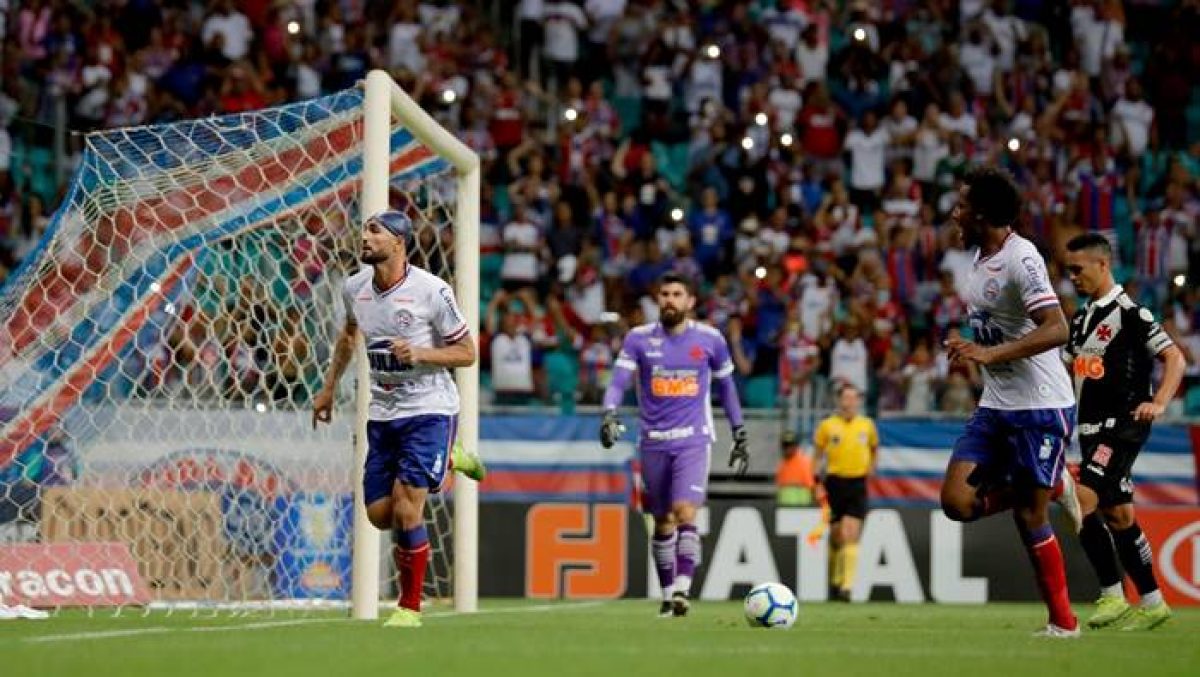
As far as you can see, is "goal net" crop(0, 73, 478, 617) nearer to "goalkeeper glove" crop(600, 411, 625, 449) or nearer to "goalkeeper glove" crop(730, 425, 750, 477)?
"goalkeeper glove" crop(600, 411, 625, 449)

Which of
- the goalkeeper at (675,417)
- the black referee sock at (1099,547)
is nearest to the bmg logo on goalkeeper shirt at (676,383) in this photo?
the goalkeeper at (675,417)

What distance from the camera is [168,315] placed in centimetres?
1597

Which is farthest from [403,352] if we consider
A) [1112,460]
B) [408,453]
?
[1112,460]

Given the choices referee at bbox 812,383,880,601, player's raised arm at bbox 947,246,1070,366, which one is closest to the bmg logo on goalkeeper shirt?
player's raised arm at bbox 947,246,1070,366

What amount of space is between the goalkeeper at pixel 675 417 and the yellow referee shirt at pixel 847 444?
533cm

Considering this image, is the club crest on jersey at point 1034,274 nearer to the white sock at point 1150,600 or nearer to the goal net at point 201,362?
the white sock at point 1150,600

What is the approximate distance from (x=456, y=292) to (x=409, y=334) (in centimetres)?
432

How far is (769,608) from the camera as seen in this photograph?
41.8 feet

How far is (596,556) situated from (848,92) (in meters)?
9.98

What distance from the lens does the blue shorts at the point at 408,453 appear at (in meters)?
12.1

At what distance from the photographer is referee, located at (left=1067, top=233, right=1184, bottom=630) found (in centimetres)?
1370

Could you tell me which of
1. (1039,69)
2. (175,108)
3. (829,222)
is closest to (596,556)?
(829,222)

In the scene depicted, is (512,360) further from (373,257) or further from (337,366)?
(373,257)

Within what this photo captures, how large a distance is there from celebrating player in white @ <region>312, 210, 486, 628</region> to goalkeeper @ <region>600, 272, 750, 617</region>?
12.2ft
